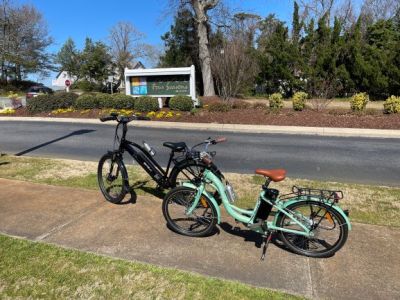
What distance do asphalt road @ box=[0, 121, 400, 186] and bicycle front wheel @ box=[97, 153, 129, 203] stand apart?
2.72m

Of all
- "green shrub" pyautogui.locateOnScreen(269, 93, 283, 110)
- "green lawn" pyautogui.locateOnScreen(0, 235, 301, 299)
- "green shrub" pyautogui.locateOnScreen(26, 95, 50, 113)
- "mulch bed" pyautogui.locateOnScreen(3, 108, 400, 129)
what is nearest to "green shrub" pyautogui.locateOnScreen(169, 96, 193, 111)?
"mulch bed" pyautogui.locateOnScreen(3, 108, 400, 129)

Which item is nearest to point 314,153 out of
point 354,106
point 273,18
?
point 354,106

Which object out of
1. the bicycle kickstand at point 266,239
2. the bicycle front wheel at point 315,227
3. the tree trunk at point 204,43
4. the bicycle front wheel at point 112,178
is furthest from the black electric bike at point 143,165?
the tree trunk at point 204,43

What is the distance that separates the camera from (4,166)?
7.46 meters

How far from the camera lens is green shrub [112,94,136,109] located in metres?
19.0

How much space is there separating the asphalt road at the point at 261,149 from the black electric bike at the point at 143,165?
2.81m

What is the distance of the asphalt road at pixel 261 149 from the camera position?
7688 millimetres

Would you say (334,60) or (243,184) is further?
(334,60)

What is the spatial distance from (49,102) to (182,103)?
7501 millimetres

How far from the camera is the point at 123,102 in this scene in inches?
750

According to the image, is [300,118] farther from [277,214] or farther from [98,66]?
[98,66]

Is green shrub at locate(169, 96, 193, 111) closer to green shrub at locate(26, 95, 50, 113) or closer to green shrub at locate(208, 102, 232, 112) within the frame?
green shrub at locate(208, 102, 232, 112)

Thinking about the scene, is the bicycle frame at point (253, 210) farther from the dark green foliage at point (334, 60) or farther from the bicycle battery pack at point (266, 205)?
the dark green foliage at point (334, 60)

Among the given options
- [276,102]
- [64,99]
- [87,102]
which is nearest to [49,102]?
[64,99]
